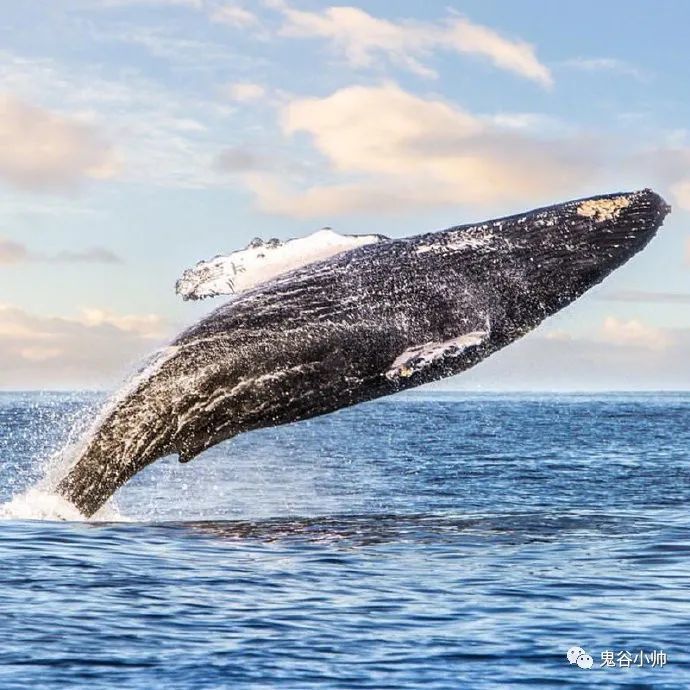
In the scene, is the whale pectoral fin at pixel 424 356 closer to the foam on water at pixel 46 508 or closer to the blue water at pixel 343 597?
the blue water at pixel 343 597

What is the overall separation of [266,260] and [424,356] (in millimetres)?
2092

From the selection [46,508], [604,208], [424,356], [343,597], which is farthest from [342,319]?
[46,508]

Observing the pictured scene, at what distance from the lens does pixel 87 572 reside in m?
12.1

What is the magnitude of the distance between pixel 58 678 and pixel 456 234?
7.55 meters

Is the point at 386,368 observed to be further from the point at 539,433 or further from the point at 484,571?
the point at 539,433

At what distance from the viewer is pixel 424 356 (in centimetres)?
1390

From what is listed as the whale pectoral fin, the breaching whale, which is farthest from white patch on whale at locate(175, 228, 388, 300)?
the whale pectoral fin

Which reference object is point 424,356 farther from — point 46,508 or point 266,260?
point 46,508

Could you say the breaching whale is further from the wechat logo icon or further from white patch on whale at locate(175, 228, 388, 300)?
the wechat logo icon

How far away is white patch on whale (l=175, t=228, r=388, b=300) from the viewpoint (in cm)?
1436

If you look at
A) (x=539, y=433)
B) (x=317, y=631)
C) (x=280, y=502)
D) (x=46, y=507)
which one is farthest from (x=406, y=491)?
(x=539, y=433)

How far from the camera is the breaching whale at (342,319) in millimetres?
13906

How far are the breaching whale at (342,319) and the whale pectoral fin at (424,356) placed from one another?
0.6 inches

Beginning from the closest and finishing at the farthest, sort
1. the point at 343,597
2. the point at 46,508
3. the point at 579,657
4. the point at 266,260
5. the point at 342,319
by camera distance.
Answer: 1. the point at 579,657
2. the point at 343,597
3. the point at 342,319
4. the point at 266,260
5. the point at 46,508
